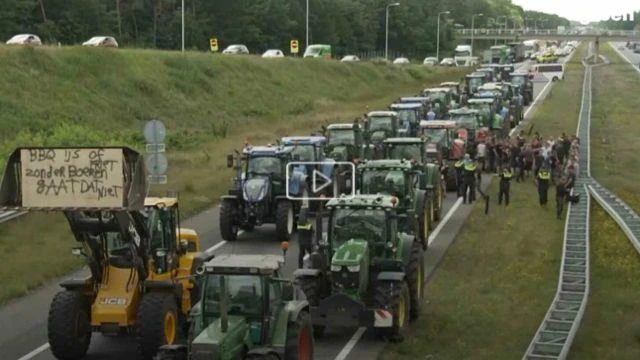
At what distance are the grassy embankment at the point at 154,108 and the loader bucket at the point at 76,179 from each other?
6.86m

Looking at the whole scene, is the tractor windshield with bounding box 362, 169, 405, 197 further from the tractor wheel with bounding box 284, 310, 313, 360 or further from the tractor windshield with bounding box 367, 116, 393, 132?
the tractor windshield with bounding box 367, 116, 393, 132

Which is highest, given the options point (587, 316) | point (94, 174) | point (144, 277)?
point (94, 174)

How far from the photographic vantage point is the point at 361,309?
16562 mm

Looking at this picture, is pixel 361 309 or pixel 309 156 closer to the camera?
pixel 361 309

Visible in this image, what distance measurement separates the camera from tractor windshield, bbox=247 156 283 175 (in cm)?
2573

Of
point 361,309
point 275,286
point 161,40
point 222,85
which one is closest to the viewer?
point 275,286

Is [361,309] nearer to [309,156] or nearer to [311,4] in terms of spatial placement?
[309,156]

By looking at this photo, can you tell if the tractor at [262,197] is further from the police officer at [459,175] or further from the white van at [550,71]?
the white van at [550,71]

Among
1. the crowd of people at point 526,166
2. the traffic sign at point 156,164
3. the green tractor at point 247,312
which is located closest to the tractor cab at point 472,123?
the crowd of people at point 526,166

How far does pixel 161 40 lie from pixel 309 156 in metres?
69.8

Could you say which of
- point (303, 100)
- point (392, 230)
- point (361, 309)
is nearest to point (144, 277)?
point (361, 309)

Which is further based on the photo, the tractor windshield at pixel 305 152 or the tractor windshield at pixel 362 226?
the tractor windshield at pixel 305 152

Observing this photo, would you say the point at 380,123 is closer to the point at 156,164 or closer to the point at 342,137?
the point at 342,137

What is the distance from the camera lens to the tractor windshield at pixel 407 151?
28.0m
